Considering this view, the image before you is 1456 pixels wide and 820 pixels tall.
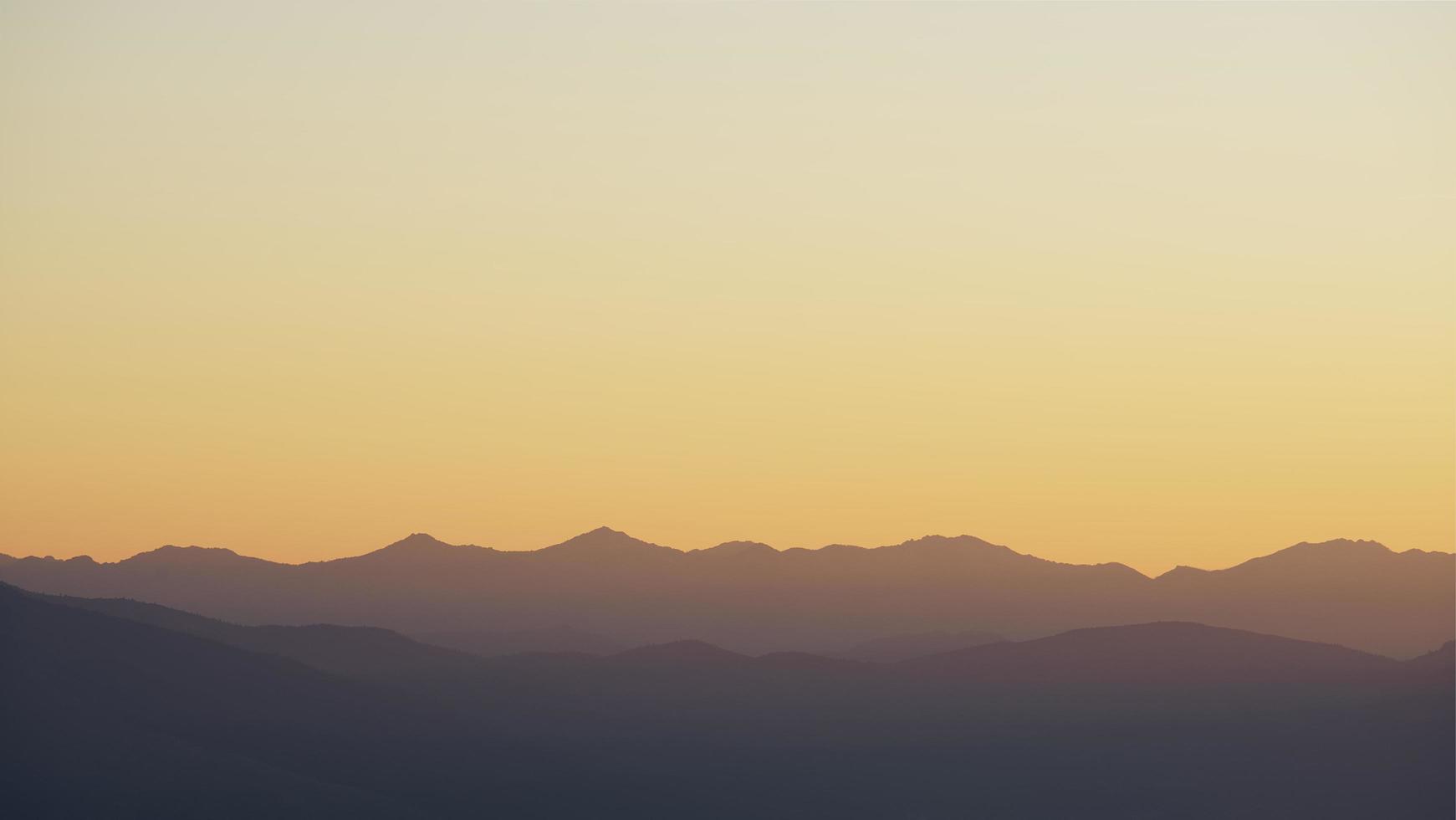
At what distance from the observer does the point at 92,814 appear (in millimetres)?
170500

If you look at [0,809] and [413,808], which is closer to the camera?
[0,809]

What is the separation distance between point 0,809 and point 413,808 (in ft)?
145

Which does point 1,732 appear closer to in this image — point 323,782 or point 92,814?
point 92,814

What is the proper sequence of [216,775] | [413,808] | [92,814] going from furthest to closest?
[413,808] → [216,775] → [92,814]

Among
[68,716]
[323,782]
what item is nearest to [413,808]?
[323,782]

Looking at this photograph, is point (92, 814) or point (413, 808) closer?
point (92, 814)

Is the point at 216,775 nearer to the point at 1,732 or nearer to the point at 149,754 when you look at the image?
the point at 149,754

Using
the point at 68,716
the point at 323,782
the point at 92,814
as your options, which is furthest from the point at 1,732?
the point at 323,782

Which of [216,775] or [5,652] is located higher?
[5,652]

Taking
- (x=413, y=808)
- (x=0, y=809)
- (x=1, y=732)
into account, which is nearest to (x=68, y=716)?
(x=1, y=732)

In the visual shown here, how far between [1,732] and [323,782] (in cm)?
3319

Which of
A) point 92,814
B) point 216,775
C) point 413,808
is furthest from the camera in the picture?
point 413,808

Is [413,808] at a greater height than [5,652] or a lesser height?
lesser

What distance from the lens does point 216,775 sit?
18250cm
